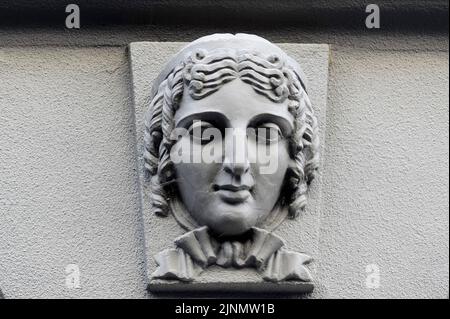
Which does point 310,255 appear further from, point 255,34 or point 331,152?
point 255,34

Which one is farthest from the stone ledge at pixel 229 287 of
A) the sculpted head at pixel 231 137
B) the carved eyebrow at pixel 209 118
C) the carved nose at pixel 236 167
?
the carved eyebrow at pixel 209 118

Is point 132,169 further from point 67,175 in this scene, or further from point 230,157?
point 230,157

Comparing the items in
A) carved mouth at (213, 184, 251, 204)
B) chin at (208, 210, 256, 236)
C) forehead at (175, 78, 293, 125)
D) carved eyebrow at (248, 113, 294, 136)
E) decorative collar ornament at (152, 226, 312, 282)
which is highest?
forehead at (175, 78, 293, 125)

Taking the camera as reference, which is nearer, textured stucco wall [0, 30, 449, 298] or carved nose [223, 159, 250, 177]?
carved nose [223, 159, 250, 177]

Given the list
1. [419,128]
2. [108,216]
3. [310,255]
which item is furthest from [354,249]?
[108,216]

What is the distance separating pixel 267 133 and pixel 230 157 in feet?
0.42

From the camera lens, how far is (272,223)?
324cm

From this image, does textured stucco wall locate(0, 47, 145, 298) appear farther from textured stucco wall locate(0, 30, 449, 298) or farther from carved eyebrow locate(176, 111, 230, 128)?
carved eyebrow locate(176, 111, 230, 128)

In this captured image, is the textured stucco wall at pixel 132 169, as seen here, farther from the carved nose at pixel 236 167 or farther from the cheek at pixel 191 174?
the carved nose at pixel 236 167

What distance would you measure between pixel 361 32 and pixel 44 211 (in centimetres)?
99

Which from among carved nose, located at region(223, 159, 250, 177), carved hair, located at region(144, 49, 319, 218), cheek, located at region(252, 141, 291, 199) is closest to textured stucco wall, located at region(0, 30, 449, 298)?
carved hair, located at region(144, 49, 319, 218)

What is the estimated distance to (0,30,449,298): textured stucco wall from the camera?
3264mm

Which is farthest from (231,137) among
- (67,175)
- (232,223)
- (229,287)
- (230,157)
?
(67,175)

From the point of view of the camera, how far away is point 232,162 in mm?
3078
